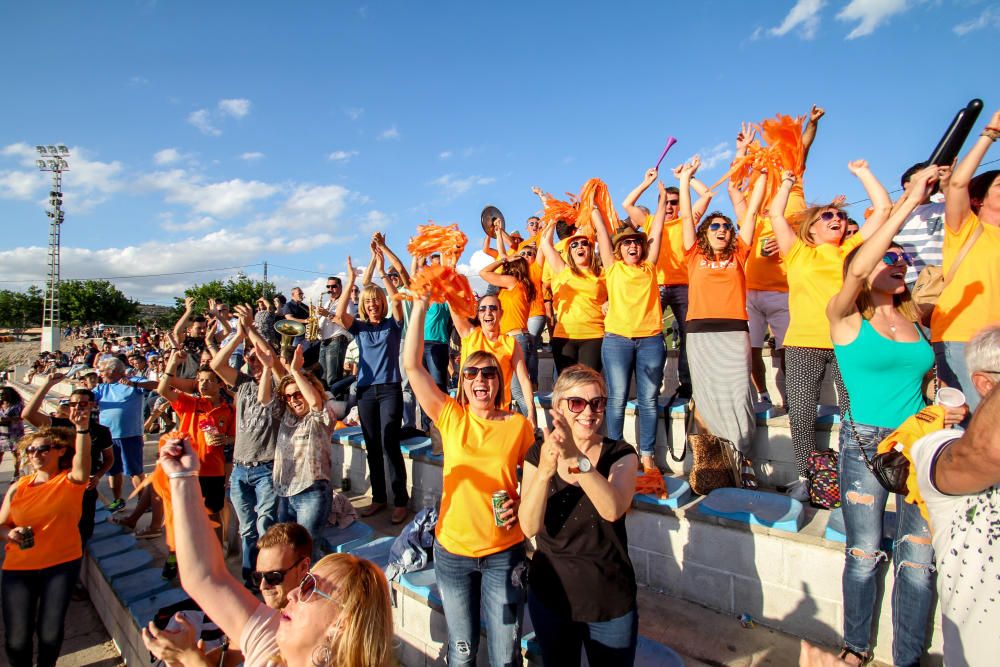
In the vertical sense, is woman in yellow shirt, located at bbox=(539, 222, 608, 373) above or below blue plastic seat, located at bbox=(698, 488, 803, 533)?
above

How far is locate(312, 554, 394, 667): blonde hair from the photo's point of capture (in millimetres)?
1760

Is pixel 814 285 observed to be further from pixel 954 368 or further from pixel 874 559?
pixel 874 559

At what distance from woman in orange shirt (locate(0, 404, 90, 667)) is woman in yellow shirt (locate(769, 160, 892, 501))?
516 cm

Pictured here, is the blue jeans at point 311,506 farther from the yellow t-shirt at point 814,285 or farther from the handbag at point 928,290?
the handbag at point 928,290

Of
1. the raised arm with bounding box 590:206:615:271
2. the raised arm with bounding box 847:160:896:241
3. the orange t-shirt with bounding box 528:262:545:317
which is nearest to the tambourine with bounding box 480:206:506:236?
the orange t-shirt with bounding box 528:262:545:317

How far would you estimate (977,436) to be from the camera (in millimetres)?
1222

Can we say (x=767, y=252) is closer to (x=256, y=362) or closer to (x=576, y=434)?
(x=576, y=434)

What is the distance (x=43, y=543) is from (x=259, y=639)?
9.44 ft

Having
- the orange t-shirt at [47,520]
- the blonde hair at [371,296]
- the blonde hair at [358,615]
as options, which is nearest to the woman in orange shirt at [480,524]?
the blonde hair at [358,615]

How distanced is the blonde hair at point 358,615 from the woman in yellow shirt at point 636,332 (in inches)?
112

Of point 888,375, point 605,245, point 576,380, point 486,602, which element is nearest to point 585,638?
point 486,602

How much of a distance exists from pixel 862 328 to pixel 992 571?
1522 mm

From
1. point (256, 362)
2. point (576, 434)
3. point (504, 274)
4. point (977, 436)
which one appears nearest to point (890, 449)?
point (977, 436)

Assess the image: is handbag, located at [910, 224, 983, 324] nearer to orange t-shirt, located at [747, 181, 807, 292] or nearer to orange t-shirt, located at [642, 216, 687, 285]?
orange t-shirt, located at [747, 181, 807, 292]
